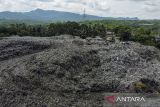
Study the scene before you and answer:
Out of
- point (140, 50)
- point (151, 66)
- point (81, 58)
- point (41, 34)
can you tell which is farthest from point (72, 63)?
point (41, 34)

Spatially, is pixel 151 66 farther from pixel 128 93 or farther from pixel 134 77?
pixel 128 93

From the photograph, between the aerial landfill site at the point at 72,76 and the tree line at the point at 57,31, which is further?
the tree line at the point at 57,31

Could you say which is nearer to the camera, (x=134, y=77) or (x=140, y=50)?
(x=134, y=77)

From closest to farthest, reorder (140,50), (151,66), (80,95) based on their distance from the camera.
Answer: (80,95) < (151,66) < (140,50)

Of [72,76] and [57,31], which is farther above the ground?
[72,76]

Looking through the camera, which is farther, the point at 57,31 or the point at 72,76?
the point at 57,31

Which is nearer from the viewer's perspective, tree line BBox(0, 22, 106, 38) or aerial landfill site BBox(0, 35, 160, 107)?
aerial landfill site BBox(0, 35, 160, 107)

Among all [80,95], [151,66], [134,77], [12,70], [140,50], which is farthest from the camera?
[140,50]
